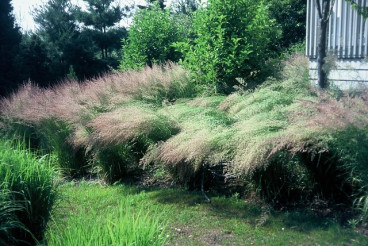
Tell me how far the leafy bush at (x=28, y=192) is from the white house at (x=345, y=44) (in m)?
5.07

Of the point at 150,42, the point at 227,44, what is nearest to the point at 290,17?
the point at 150,42

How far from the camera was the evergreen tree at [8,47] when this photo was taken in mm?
19766

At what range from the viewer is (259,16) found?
8.88 meters

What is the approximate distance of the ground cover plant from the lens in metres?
4.50

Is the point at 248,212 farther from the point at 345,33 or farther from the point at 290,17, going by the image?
the point at 290,17

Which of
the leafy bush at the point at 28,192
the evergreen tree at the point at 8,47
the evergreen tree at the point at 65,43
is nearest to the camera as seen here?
the leafy bush at the point at 28,192

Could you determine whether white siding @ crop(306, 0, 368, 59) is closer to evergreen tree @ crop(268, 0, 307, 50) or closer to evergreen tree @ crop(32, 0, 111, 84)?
evergreen tree @ crop(268, 0, 307, 50)

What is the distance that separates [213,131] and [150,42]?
6.41 m

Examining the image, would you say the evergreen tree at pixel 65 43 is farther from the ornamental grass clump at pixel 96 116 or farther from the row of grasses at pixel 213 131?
the row of grasses at pixel 213 131

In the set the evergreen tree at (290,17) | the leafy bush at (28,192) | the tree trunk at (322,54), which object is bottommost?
the leafy bush at (28,192)

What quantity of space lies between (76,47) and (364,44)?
18.7 m

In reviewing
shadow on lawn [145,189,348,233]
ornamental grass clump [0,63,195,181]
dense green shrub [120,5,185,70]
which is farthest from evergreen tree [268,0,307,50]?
shadow on lawn [145,189,348,233]

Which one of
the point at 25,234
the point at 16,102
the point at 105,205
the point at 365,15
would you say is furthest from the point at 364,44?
the point at 16,102

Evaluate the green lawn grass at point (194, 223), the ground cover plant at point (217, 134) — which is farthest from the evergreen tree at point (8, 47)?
the green lawn grass at point (194, 223)
